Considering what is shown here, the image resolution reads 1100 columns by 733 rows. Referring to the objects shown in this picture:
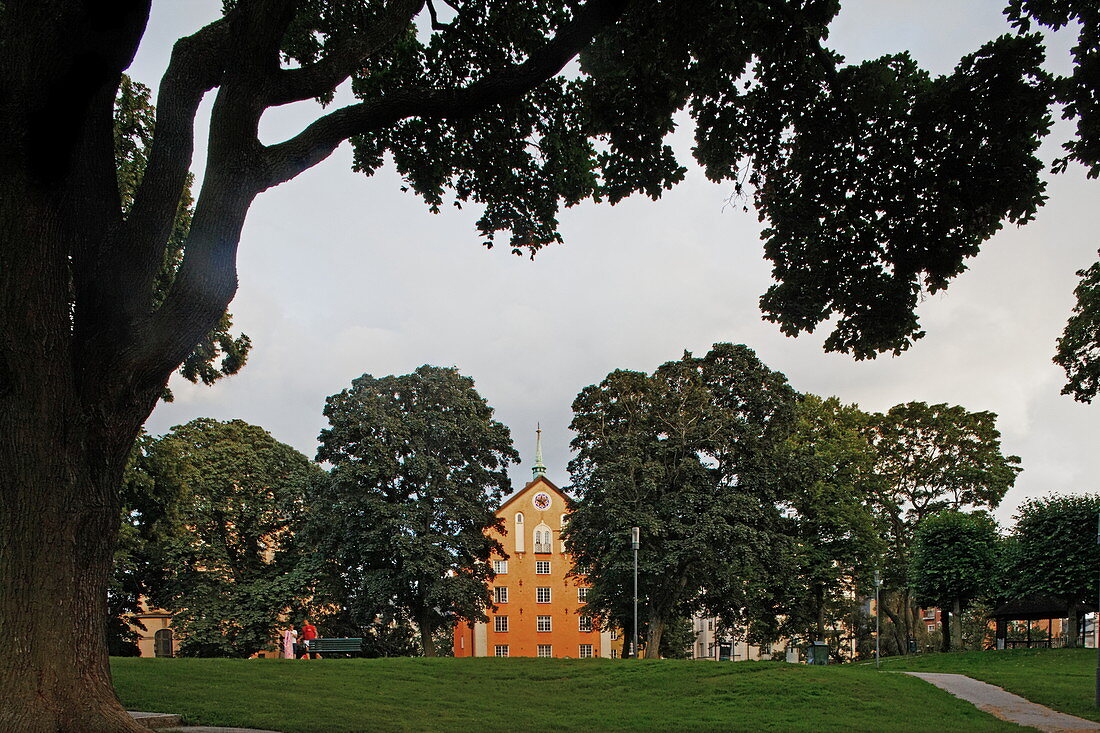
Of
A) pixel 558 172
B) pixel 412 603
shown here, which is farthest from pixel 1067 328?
pixel 412 603

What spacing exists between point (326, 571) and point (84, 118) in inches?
1199

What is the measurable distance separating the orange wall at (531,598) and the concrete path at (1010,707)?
4528 centimetres

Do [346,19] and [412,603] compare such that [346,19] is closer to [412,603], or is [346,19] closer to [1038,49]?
[1038,49]

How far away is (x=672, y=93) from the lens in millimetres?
9086

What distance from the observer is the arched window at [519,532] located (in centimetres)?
6669

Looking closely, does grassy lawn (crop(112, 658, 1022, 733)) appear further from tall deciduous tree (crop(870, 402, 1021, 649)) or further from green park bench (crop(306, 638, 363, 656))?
tall deciduous tree (crop(870, 402, 1021, 649))

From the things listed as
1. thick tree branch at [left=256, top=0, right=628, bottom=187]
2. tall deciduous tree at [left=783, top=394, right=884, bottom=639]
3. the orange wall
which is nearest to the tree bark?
tall deciduous tree at [left=783, top=394, right=884, bottom=639]

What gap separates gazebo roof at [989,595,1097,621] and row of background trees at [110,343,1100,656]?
867 millimetres

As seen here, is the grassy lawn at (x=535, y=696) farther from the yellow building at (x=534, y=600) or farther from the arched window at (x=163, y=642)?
the yellow building at (x=534, y=600)

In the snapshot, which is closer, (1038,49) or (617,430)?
(1038,49)

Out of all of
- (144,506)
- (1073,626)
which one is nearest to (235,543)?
(144,506)

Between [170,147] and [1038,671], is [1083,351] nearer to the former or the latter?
[1038,671]

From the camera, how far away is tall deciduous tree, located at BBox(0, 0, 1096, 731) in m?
6.07

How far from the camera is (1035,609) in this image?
34.7 m
